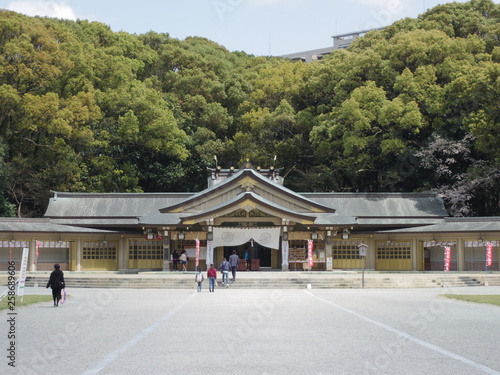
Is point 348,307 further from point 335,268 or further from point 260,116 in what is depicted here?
point 260,116

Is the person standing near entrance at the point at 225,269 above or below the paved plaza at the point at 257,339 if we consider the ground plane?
above

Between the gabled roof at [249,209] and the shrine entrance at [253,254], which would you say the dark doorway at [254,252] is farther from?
the gabled roof at [249,209]

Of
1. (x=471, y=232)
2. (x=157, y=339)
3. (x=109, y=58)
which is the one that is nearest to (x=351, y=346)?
(x=157, y=339)

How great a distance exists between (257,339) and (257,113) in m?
42.7

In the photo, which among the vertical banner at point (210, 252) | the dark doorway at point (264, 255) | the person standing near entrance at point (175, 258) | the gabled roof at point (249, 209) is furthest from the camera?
the dark doorway at point (264, 255)

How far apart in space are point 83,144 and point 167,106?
306 inches

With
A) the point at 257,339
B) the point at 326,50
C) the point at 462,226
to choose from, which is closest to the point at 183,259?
the point at 462,226

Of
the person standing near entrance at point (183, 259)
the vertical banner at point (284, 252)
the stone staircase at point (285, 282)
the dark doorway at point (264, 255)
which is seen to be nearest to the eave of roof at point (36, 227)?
the person standing near entrance at point (183, 259)

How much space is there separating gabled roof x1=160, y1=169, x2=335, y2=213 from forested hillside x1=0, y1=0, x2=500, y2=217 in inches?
349

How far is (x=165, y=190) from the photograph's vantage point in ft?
181

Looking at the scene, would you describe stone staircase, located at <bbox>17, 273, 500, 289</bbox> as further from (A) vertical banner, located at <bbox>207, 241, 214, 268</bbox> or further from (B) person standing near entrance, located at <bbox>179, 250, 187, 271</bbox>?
(B) person standing near entrance, located at <bbox>179, 250, 187, 271</bbox>

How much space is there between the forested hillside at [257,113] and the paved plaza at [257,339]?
25387 millimetres

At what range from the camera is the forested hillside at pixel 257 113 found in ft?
139

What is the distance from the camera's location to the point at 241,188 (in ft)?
125
